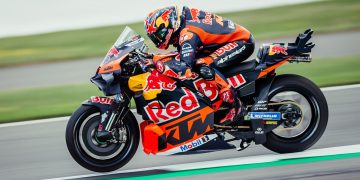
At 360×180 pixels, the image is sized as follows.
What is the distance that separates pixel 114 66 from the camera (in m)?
6.77

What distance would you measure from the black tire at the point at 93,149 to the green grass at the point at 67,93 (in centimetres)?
240

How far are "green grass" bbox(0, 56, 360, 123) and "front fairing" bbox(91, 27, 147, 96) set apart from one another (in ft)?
8.55

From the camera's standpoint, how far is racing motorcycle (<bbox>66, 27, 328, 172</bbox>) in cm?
686

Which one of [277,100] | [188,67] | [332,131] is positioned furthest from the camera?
[332,131]

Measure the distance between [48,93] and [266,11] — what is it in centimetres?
483

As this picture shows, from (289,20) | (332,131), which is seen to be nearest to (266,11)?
(289,20)

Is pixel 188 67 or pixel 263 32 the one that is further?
pixel 263 32

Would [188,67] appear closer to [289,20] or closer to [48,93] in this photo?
[48,93]

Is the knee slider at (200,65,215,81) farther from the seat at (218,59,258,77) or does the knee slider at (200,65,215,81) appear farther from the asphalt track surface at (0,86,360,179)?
the asphalt track surface at (0,86,360,179)

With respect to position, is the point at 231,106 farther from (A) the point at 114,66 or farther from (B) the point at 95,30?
(B) the point at 95,30

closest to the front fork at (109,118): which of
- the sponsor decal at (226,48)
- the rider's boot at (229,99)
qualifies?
the rider's boot at (229,99)

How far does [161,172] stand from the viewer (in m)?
6.96

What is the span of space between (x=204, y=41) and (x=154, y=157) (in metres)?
1.36

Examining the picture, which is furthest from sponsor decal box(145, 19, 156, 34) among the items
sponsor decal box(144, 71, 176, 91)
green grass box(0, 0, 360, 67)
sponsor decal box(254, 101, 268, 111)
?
green grass box(0, 0, 360, 67)
